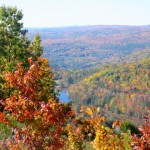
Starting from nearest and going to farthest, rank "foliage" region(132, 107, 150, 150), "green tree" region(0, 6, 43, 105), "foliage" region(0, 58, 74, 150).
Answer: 1. "foliage" region(132, 107, 150, 150)
2. "foliage" region(0, 58, 74, 150)
3. "green tree" region(0, 6, 43, 105)

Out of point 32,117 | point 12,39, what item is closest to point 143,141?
point 32,117

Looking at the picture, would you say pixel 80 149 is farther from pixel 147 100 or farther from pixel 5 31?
pixel 147 100

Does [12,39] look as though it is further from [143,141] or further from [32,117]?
[143,141]

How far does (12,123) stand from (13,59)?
20.0 meters

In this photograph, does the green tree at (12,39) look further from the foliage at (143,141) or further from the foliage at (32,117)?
the foliage at (143,141)

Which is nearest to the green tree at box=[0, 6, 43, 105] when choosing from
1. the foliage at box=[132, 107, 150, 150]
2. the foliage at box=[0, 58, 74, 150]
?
the foliage at box=[0, 58, 74, 150]

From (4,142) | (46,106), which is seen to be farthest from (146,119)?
(4,142)

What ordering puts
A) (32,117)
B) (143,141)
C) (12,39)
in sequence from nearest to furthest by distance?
(143,141), (32,117), (12,39)

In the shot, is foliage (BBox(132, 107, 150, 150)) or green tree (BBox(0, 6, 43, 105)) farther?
green tree (BBox(0, 6, 43, 105))

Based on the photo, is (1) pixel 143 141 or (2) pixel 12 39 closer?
(1) pixel 143 141

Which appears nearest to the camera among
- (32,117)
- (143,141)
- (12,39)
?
(143,141)

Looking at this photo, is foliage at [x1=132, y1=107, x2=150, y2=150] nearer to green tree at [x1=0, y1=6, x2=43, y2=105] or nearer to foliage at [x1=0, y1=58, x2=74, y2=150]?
foliage at [x1=0, y1=58, x2=74, y2=150]

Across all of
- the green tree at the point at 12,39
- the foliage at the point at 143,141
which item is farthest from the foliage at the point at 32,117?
the green tree at the point at 12,39

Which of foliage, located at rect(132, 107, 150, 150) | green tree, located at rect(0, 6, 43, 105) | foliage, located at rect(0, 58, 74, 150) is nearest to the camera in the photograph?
foliage, located at rect(132, 107, 150, 150)
